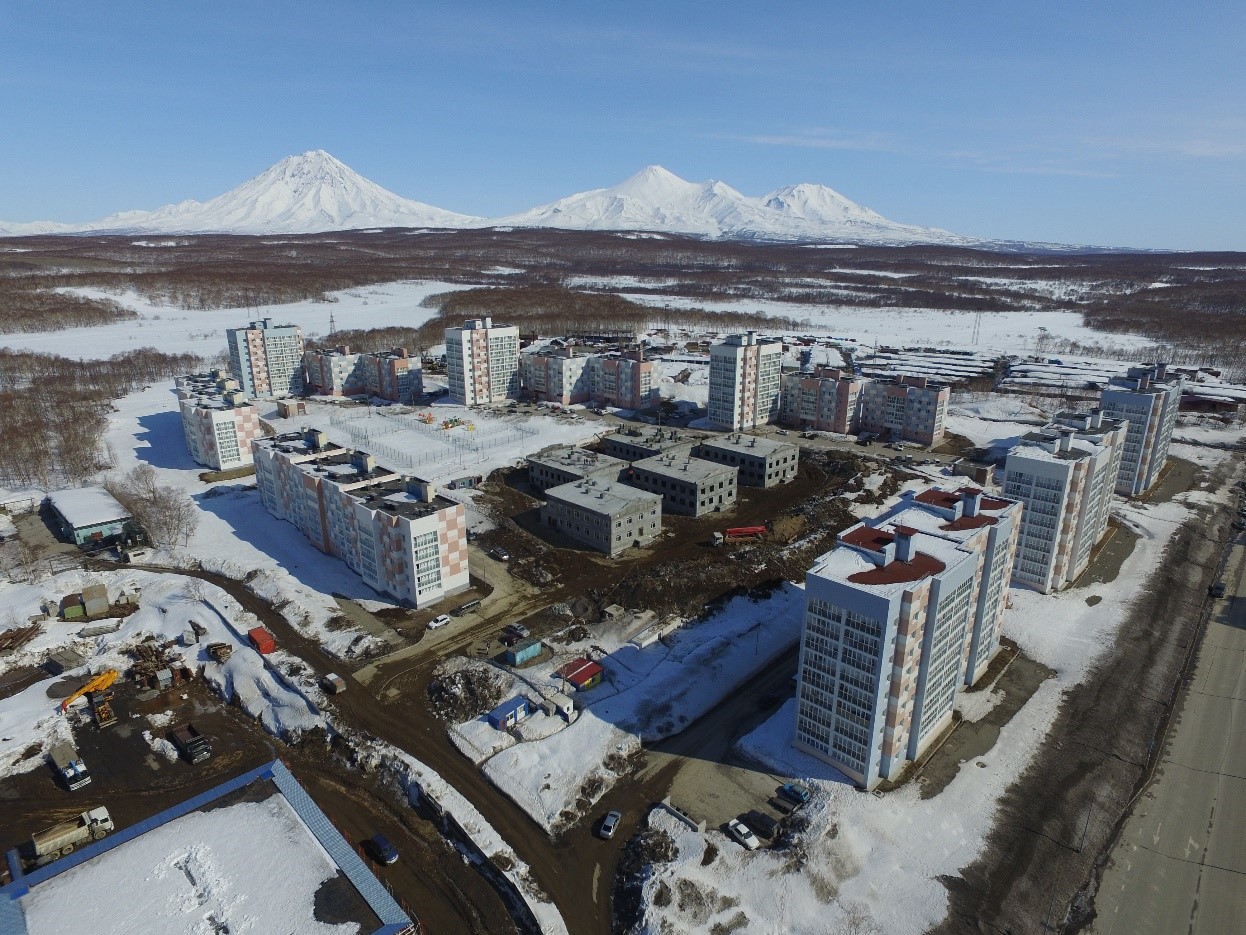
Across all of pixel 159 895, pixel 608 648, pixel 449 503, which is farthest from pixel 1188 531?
pixel 159 895

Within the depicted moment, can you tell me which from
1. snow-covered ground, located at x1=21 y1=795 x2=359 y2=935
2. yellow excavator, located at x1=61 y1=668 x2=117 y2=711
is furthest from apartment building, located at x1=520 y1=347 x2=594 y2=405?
snow-covered ground, located at x1=21 y1=795 x2=359 y2=935

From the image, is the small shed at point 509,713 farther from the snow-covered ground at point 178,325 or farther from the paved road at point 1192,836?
the snow-covered ground at point 178,325

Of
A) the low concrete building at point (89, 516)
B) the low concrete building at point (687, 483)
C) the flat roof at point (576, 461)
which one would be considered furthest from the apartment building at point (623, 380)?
the low concrete building at point (89, 516)

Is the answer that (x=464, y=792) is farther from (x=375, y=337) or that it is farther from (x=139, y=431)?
(x=375, y=337)

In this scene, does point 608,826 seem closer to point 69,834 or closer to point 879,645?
point 879,645

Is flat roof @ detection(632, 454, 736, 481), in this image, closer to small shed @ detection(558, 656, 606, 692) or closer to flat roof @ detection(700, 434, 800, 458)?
flat roof @ detection(700, 434, 800, 458)

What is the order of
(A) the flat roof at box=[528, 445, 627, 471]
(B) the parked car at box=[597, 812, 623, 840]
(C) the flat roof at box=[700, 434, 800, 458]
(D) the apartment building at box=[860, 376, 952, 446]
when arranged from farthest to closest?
(D) the apartment building at box=[860, 376, 952, 446]
(C) the flat roof at box=[700, 434, 800, 458]
(A) the flat roof at box=[528, 445, 627, 471]
(B) the parked car at box=[597, 812, 623, 840]

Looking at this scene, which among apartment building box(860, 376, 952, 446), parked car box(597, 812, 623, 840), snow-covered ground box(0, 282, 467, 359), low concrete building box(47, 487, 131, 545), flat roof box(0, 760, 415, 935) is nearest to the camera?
flat roof box(0, 760, 415, 935)
